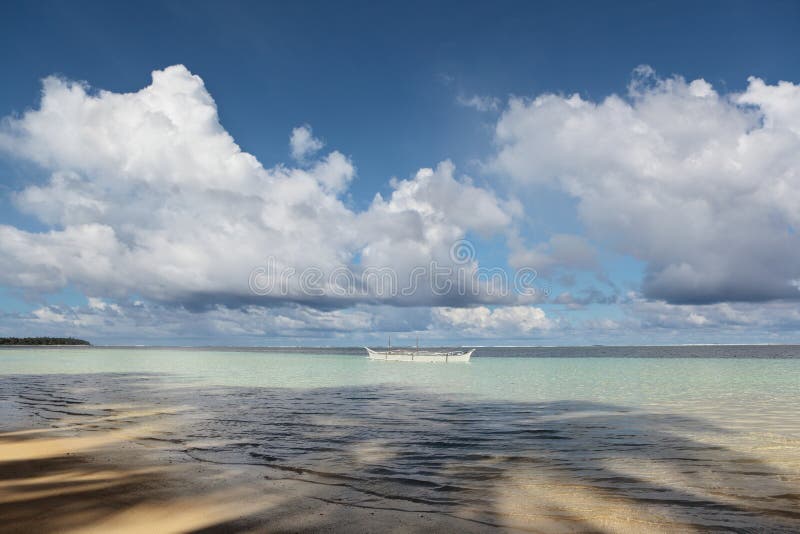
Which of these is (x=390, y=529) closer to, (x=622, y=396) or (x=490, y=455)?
(x=490, y=455)

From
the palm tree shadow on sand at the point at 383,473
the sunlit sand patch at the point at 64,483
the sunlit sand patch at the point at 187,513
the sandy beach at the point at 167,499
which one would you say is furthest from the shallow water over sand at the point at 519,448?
the sunlit sand patch at the point at 64,483

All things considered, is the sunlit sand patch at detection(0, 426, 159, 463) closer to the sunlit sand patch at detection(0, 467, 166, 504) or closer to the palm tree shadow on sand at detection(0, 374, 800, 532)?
the palm tree shadow on sand at detection(0, 374, 800, 532)

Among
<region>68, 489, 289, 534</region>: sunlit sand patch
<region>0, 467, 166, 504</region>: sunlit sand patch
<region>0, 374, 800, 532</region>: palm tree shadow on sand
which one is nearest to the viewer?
<region>68, 489, 289, 534</region>: sunlit sand patch

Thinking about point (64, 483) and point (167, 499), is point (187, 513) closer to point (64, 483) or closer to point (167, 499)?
point (167, 499)

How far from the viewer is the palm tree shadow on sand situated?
8.77 meters

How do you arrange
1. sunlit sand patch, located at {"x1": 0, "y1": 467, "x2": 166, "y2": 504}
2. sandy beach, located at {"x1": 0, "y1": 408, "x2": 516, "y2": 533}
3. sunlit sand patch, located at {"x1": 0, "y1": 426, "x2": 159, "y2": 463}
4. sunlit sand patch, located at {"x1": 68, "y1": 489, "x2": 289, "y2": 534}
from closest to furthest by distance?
sunlit sand patch, located at {"x1": 68, "y1": 489, "x2": 289, "y2": 534} → sandy beach, located at {"x1": 0, "y1": 408, "x2": 516, "y2": 533} → sunlit sand patch, located at {"x1": 0, "y1": 467, "x2": 166, "y2": 504} → sunlit sand patch, located at {"x1": 0, "y1": 426, "x2": 159, "y2": 463}

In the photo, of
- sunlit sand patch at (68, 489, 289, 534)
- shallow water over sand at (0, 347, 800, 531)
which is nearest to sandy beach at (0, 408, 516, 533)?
sunlit sand patch at (68, 489, 289, 534)

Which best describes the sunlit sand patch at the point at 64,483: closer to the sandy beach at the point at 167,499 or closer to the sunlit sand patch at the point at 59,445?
the sandy beach at the point at 167,499

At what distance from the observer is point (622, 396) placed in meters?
34.0

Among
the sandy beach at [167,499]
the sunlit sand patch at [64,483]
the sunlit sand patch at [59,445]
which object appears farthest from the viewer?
the sunlit sand patch at [59,445]

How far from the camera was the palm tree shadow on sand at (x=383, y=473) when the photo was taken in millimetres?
8773

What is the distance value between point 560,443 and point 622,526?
28.6 feet

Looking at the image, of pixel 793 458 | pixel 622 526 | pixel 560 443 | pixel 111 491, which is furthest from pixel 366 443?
pixel 793 458

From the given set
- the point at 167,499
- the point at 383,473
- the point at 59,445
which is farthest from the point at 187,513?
the point at 59,445
